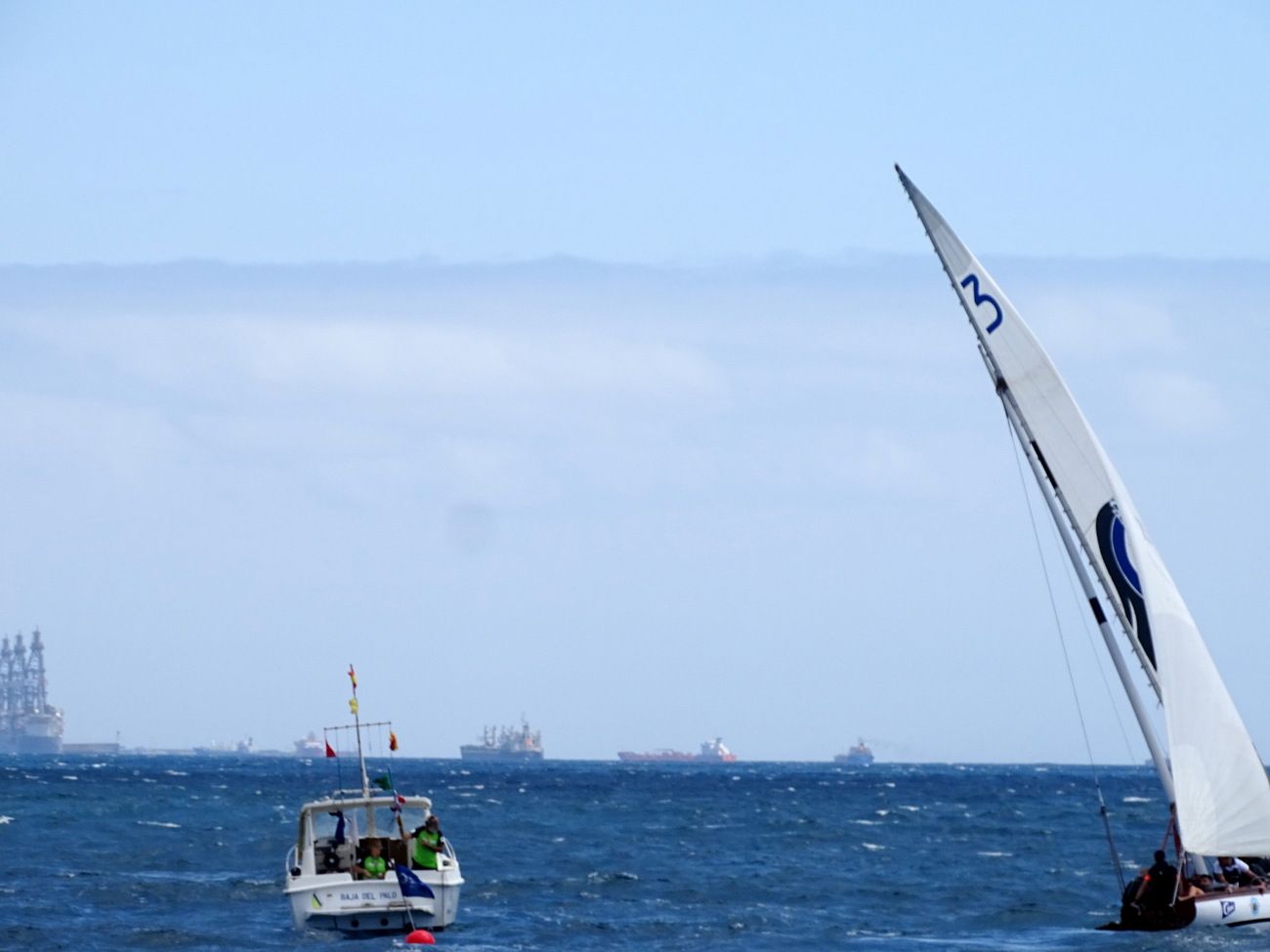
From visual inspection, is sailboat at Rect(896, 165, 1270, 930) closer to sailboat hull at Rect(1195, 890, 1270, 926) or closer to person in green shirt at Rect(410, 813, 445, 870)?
sailboat hull at Rect(1195, 890, 1270, 926)

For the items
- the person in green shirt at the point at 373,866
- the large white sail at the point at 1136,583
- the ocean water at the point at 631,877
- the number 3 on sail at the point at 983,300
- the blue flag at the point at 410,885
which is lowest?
the ocean water at the point at 631,877

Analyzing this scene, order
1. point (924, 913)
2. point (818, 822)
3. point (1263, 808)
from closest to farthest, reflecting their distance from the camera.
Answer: point (1263, 808), point (924, 913), point (818, 822)

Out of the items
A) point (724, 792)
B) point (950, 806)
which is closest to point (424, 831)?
point (950, 806)

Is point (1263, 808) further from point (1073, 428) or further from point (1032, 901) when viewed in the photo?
point (1032, 901)

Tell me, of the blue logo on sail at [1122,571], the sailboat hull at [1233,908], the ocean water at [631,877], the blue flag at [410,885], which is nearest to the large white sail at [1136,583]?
the blue logo on sail at [1122,571]

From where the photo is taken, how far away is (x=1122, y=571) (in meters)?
34.5

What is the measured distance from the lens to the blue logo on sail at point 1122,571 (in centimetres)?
3438

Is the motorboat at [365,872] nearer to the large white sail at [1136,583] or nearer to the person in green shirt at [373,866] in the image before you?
the person in green shirt at [373,866]

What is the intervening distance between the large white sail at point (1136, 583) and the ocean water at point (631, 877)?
7.83 ft

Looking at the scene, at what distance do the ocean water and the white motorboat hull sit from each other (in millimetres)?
441

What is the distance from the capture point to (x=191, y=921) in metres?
40.8

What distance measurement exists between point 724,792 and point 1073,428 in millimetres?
99354

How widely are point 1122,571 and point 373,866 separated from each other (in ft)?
48.7

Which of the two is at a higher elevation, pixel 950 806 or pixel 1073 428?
pixel 1073 428
